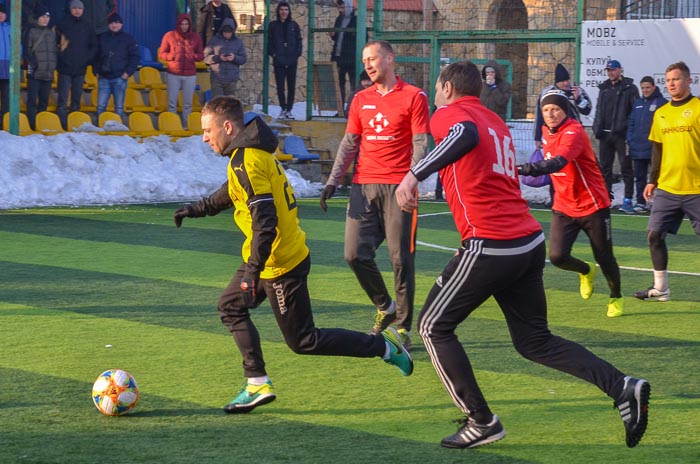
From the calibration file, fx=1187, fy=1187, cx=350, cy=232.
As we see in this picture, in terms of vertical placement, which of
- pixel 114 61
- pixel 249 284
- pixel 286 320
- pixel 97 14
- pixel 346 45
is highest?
pixel 97 14

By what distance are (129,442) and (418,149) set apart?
3.24 meters

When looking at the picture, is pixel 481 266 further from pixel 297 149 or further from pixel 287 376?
pixel 297 149

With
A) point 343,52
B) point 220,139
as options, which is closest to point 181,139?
point 343,52

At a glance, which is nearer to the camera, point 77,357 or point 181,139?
point 77,357

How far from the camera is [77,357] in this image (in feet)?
25.3

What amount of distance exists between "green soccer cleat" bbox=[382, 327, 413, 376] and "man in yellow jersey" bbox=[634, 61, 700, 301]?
3.89 meters

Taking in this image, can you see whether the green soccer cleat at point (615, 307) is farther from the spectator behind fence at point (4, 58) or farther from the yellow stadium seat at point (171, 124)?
the yellow stadium seat at point (171, 124)

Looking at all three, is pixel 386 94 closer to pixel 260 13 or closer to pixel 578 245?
pixel 578 245

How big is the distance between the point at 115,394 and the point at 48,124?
1451 cm

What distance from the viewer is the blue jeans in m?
20.8

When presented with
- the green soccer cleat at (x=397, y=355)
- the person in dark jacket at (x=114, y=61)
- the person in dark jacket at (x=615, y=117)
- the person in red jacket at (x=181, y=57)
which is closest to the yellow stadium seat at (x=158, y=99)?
the person in red jacket at (x=181, y=57)

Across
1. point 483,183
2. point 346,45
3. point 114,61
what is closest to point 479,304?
point 483,183

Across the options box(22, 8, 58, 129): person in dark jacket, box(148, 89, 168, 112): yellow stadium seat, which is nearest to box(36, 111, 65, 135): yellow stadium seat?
box(22, 8, 58, 129): person in dark jacket

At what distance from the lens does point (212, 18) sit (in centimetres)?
2291
